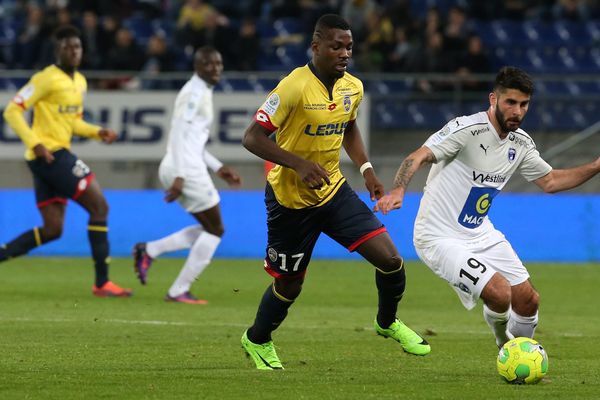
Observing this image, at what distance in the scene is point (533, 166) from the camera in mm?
8711

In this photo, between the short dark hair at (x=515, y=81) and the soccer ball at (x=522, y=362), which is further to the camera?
the short dark hair at (x=515, y=81)

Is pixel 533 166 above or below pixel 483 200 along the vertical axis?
above

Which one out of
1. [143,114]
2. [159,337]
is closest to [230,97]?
[143,114]

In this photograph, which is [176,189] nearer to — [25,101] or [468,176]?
[25,101]

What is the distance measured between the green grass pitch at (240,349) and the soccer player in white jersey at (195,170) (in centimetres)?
47

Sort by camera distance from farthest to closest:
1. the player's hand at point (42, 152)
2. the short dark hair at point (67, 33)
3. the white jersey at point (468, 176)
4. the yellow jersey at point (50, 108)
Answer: the yellow jersey at point (50, 108) → the short dark hair at point (67, 33) → the player's hand at point (42, 152) → the white jersey at point (468, 176)

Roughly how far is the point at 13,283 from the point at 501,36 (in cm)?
1073

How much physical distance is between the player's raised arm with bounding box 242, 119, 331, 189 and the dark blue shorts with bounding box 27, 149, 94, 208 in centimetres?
568

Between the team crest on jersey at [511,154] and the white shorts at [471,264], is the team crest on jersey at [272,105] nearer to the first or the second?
the white shorts at [471,264]

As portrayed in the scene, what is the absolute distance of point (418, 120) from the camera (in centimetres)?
1903

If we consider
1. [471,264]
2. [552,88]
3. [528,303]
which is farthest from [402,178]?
[552,88]

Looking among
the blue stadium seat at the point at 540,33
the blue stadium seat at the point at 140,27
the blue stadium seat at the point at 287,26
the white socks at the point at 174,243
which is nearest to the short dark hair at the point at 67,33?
the white socks at the point at 174,243

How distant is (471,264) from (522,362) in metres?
0.90

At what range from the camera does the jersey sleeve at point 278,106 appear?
7.93m
